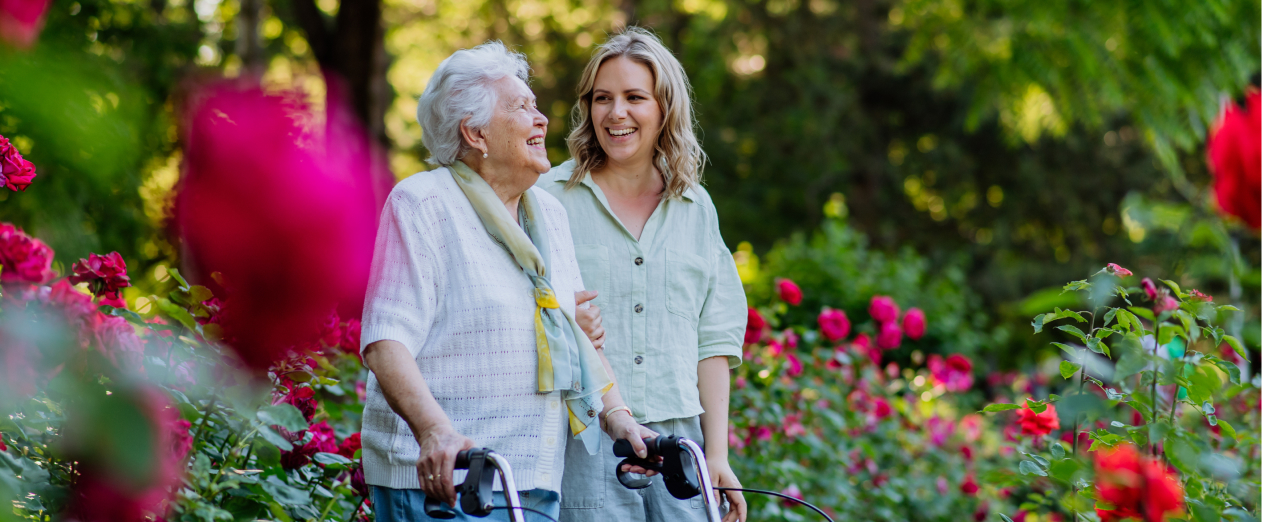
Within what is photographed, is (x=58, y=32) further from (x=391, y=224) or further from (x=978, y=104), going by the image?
(x=978, y=104)

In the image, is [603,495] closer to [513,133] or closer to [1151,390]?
[513,133]

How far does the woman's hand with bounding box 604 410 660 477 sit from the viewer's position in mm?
2113

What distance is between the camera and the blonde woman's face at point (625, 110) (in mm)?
2598

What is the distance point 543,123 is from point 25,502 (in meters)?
1.20

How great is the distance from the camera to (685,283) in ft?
8.51

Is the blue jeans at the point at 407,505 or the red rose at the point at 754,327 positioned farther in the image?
the red rose at the point at 754,327

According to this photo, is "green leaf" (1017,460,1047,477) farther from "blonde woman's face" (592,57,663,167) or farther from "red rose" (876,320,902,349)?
"red rose" (876,320,902,349)

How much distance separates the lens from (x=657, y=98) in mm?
2654

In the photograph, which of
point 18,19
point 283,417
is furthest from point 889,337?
point 18,19

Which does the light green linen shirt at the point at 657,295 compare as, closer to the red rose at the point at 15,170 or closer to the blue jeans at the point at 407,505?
the blue jeans at the point at 407,505

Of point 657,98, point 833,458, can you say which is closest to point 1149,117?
point 833,458

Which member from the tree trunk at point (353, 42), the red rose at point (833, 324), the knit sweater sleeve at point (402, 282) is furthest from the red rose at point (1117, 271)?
the tree trunk at point (353, 42)

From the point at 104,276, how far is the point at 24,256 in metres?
1.04

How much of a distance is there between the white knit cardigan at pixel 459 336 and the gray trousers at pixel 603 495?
1.03 ft
